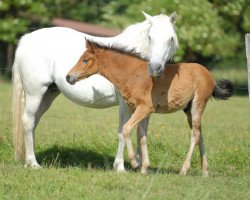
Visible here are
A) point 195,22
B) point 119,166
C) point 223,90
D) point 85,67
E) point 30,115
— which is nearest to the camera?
point 85,67

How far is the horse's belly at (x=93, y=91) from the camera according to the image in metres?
7.98

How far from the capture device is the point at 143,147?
7469 mm

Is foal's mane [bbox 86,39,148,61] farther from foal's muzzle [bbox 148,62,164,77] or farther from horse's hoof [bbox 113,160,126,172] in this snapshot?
horse's hoof [bbox 113,160,126,172]

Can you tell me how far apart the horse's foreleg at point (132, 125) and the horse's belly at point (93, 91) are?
2.53ft

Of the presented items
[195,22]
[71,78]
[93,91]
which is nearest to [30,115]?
[93,91]

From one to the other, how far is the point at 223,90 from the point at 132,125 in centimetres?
143

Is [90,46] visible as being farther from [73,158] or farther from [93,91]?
[73,158]

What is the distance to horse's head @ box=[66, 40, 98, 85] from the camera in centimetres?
725

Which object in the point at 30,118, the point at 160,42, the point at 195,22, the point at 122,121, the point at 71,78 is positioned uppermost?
the point at 160,42

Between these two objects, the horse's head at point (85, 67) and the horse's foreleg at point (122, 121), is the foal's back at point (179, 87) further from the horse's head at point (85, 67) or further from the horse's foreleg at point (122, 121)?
the horse's head at point (85, 67)

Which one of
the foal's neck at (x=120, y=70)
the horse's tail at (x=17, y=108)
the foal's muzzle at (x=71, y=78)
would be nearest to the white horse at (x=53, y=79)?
the horse's tail at (x=17, y=108)

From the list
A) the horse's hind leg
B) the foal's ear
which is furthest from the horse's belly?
the foal's ear

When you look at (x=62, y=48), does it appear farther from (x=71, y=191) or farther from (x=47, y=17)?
(x=47, y=17)

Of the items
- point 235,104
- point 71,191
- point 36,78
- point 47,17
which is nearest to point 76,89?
point 36,78
